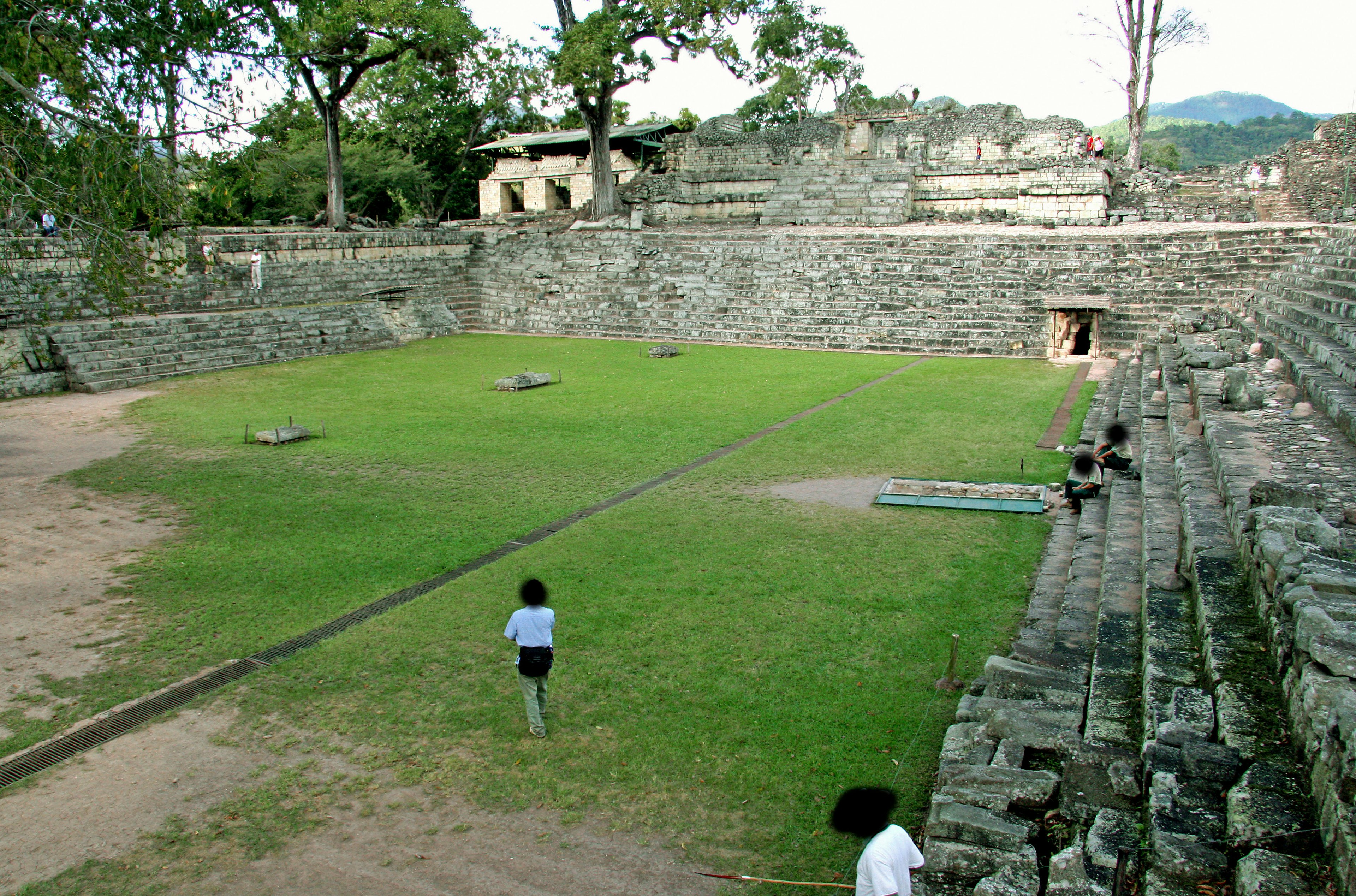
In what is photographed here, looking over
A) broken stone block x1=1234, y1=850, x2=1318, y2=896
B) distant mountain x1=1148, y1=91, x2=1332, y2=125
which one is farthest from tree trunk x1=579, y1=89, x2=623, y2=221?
distant mountain x1=1148, y1=91, x2=1332, y2=125

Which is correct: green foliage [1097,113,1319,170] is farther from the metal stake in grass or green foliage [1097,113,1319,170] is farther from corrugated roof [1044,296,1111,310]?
the metal stake in grass

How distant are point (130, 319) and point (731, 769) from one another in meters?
19.2

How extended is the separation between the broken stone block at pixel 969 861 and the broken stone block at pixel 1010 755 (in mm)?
676

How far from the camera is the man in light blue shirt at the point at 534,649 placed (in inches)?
207

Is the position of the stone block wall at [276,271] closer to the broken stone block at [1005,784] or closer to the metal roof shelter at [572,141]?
the metal roof shelter at [572,141]

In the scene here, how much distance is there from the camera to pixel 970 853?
149 inches

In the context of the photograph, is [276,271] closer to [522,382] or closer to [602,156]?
[522,382]

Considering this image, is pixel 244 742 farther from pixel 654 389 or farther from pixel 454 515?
pixel 654 389

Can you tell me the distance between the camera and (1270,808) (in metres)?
3.39

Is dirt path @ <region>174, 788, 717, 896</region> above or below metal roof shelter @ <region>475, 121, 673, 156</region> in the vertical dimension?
below

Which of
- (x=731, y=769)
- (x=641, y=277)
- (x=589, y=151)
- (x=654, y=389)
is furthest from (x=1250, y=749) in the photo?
(x=589, y=151)

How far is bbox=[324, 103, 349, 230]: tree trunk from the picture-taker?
87.0ft

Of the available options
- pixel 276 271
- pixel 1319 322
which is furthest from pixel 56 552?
pixel 276 271

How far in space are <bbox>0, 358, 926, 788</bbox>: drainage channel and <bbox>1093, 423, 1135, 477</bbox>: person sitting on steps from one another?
530 centimetres
